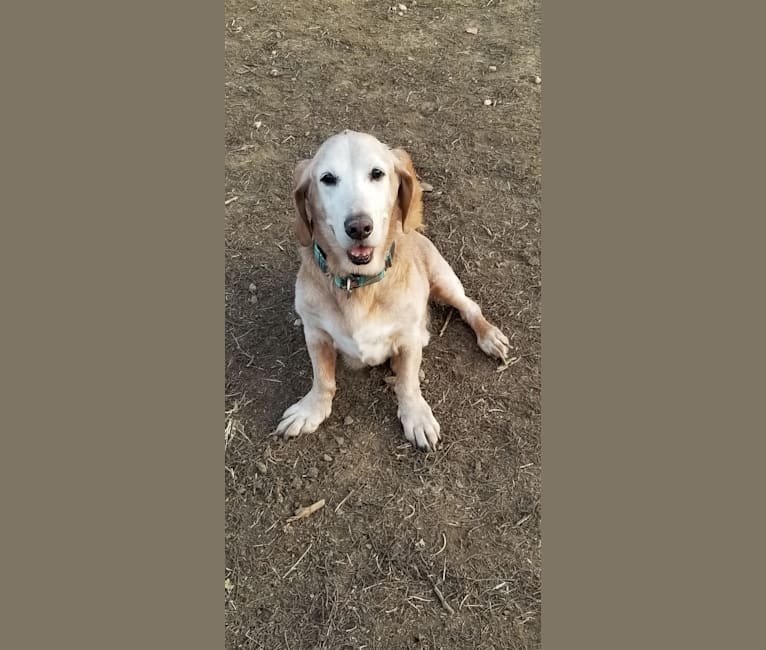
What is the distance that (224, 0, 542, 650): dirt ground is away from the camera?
141 inches

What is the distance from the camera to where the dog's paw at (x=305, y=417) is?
416 centimetres

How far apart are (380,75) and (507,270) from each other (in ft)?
8.96

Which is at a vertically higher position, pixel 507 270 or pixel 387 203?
pixel 387 203

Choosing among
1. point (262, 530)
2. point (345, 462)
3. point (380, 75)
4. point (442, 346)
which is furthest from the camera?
point (380, 75)

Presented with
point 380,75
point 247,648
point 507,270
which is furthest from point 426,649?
point 380,75

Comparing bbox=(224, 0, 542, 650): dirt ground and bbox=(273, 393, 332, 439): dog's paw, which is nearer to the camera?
bbox=(224, 0, 542, 650): dirt ground

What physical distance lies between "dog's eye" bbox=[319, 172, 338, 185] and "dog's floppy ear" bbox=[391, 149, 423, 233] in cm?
44

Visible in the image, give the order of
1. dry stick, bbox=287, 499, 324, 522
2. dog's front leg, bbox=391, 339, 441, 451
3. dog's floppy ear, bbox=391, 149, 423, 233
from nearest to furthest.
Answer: dog's floppy ear, bbox=391, 149, 423, 233
dry stick, bbox=287, 499, 324, 522
dog's front leg, bbox=391, 339, 441, 451

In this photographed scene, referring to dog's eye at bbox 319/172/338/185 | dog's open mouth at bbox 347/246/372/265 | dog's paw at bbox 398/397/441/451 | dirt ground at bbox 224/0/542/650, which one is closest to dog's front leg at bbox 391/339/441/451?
dog's paw at bbox 398/397/441/451

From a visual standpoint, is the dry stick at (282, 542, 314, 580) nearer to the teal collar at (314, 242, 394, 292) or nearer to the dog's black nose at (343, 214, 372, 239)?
the teal collar at (314, 242, 394, 292)

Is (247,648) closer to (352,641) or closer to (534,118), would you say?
(352,641)

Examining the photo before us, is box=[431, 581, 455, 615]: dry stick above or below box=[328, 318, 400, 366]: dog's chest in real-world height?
below

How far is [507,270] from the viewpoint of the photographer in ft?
16.5

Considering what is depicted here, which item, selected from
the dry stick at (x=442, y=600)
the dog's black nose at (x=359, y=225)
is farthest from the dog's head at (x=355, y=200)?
the dry stick at (x=442, y=600)
